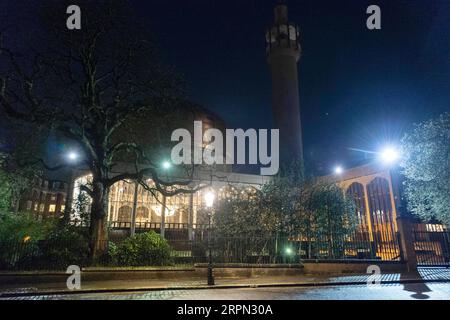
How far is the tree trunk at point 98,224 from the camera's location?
1473 centimetres

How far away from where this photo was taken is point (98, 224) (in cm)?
1529

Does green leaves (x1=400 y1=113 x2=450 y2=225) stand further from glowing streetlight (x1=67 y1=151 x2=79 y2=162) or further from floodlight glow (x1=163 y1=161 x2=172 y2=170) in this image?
glowing streetlight (x1=67 y1=151 x2=79 y2=162)

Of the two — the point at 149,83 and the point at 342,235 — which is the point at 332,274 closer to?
the point at 342,235

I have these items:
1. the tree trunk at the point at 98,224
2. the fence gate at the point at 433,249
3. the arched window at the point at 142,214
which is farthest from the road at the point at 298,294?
the arched window at the point at 142,214

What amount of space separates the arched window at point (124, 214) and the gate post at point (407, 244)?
24440mm

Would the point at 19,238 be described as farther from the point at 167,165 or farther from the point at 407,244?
the point at 407,244

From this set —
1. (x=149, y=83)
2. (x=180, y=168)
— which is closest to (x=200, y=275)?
(x=180, y=168)

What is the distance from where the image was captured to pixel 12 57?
47.3 ft

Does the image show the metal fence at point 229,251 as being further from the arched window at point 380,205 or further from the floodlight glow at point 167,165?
the arched window at point 380,205

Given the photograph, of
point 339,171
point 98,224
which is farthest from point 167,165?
point 339,171

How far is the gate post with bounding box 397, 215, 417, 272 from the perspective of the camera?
1571 centimetres
